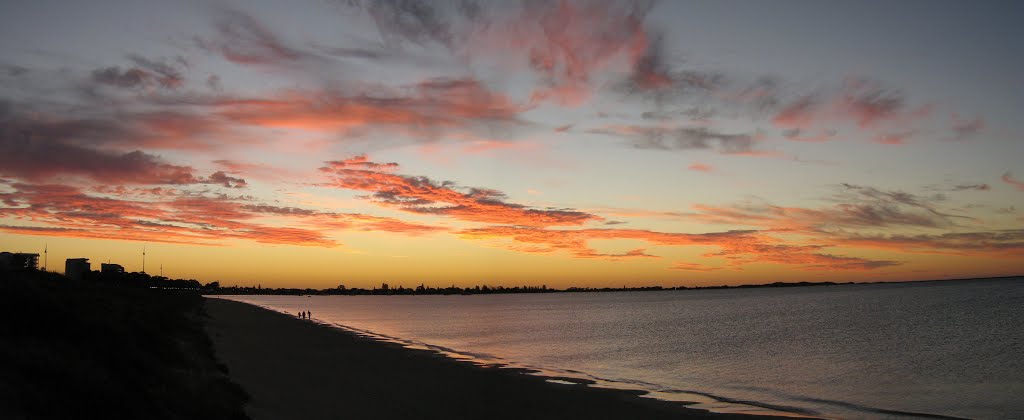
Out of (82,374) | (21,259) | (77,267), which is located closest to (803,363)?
(82,374)

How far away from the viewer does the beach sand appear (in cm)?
2130

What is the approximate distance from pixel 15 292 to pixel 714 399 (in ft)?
79.9

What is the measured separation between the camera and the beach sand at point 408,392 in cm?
2130

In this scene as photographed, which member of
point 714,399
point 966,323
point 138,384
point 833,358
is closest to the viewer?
point 138,384

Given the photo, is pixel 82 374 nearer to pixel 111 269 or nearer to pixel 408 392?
pixel 408 392

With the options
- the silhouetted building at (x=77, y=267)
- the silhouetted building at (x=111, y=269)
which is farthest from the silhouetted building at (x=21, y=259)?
the silhouetted building at (x=111, y=269)

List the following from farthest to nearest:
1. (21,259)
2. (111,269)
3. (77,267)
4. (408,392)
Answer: (111,269) → (77,267) → (21,259) → (408,392)

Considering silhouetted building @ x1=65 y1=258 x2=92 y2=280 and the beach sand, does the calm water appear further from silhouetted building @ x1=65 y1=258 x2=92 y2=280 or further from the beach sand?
silhouetted building @ x1=65 y1=258 x2=92 y2=280

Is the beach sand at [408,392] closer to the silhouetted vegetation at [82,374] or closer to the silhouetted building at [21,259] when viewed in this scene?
the silhouetted vegetation at [82,374]

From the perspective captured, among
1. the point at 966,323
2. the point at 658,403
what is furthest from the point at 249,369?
the point at 966,323

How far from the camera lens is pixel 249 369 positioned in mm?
29750

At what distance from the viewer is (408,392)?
25.7 meters

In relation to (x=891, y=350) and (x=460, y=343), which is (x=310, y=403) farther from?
(x=891, y=350)

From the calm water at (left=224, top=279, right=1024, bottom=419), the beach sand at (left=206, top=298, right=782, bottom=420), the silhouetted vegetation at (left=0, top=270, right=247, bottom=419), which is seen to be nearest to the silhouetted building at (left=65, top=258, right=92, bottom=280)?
the calm water at (left=224, top=279, right=1024, bottom=419)
